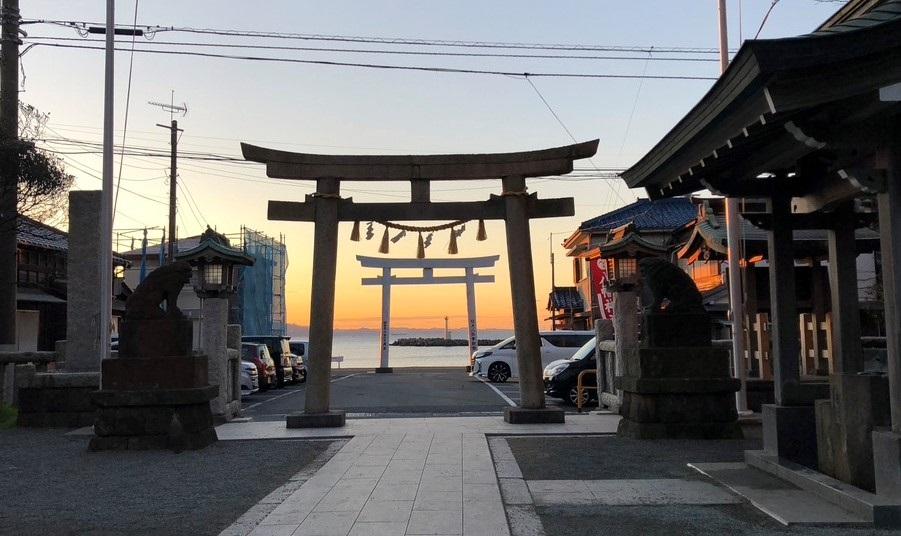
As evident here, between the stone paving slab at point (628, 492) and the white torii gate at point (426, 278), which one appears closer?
the stone paving slab at point (628, 492)

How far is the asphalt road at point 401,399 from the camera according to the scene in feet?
54.5

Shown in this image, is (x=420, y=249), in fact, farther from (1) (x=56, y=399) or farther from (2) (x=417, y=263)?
(2) (x=417, y=263)

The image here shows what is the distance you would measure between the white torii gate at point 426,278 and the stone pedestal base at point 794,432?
28.4 m

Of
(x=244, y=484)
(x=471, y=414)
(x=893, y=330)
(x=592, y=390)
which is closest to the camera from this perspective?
(x=893, y=330)

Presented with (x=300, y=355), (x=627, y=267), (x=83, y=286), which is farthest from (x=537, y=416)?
(x=300, y=355)

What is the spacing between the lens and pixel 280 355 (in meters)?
26.5

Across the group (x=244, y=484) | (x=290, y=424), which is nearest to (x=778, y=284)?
(x=244, y=484)

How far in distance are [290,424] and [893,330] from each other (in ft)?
30.1

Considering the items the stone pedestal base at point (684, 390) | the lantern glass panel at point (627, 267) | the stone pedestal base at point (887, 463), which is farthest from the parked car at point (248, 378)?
the stone pedestal base at point (887, 463)

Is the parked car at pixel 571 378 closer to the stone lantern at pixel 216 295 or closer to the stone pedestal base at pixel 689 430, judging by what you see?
the stone pedestal base at pixel 689 430

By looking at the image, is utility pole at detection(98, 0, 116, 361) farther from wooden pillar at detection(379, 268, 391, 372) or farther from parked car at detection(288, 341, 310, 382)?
wooden pillar at detection(379, 268, 391, 372)

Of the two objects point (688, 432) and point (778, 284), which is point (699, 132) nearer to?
point (778, 284)

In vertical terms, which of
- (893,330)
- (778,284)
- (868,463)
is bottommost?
(868,463)

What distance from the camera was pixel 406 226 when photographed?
13.4m
